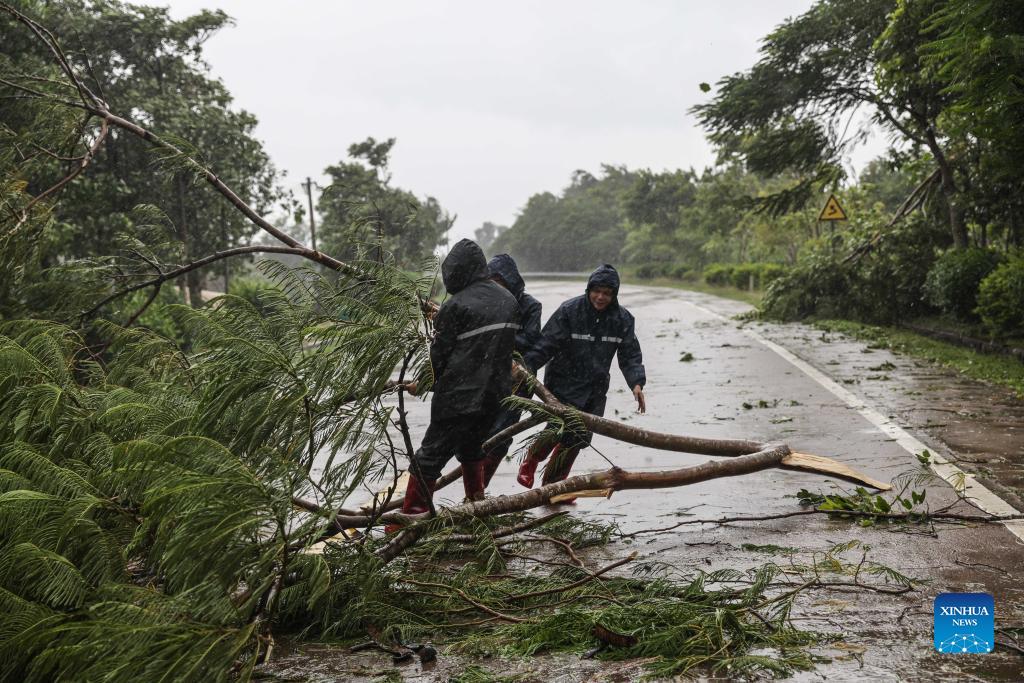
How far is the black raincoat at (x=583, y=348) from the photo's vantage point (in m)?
6.79

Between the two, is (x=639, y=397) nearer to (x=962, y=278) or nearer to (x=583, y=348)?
(x=583, y=348)

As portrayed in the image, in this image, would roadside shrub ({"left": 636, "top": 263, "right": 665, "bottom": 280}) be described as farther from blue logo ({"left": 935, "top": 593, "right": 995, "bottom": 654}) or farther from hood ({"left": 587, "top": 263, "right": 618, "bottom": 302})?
blue logo ({"left": 935, "top": 593, "right": 995, "bottom": 654})

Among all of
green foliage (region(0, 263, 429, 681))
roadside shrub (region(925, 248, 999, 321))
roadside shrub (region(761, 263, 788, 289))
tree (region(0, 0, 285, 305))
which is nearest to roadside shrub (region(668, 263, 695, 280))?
roadside shrub (region(761, 263, 788, 289))

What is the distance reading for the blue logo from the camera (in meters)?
3.46

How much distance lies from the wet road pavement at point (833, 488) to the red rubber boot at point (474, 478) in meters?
0.73

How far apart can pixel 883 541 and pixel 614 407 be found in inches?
233

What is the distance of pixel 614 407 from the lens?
10.9 meters

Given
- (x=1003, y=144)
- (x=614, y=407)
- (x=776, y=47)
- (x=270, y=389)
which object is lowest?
(x=614, y=407)

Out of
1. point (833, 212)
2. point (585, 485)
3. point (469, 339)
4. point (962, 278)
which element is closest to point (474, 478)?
point (585, 485)

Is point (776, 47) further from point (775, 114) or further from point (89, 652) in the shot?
point (89, 652)

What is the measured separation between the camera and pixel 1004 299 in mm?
12672

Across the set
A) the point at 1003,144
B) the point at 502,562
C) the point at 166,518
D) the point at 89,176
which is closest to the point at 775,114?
the point at 1003,144

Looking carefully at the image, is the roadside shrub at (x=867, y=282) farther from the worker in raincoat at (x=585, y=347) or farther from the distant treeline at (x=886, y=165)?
the worker in raincoat at (x=585, y=347)

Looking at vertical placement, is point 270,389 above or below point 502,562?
above
